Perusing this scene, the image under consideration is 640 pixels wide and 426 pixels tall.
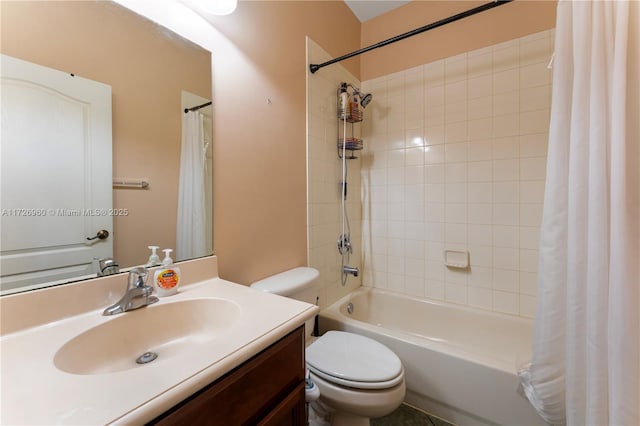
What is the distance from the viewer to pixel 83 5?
75cm

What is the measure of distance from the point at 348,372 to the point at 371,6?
96.9 inches

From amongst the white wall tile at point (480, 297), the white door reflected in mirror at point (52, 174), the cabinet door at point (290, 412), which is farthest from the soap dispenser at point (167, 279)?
the white wall tile at point (480, 297)

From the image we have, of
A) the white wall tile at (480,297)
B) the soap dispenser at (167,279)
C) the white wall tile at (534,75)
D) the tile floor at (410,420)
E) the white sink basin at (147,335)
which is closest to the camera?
the white sink basin at (147,335)

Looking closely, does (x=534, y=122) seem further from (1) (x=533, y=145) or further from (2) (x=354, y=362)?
(2) (x=354, y=362)

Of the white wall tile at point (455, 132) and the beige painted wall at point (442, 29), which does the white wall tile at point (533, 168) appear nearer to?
the white wall tile at point (455, 132)

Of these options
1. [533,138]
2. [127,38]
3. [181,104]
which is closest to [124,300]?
[181,104]

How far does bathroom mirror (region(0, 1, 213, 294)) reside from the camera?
0.67 metres

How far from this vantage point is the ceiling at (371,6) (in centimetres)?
195

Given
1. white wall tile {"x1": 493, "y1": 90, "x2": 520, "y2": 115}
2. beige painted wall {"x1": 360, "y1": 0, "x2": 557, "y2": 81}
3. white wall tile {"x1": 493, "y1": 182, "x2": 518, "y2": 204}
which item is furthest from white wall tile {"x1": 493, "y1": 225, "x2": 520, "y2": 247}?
beige painted wall {"x1": 360, "y1": 0, "x2": 557, "y2": 81}

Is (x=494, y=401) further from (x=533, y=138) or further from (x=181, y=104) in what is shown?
(x=181, y=104)

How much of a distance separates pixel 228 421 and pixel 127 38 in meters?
1.14

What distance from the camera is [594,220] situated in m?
0.75

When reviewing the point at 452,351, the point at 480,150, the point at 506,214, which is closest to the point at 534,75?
the point at 480,150

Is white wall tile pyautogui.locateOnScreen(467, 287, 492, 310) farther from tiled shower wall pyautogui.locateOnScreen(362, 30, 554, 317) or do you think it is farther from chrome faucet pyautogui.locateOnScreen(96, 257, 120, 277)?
chrome faucet pyautogui.locateOnScreen(96, 257, 120, 277)
